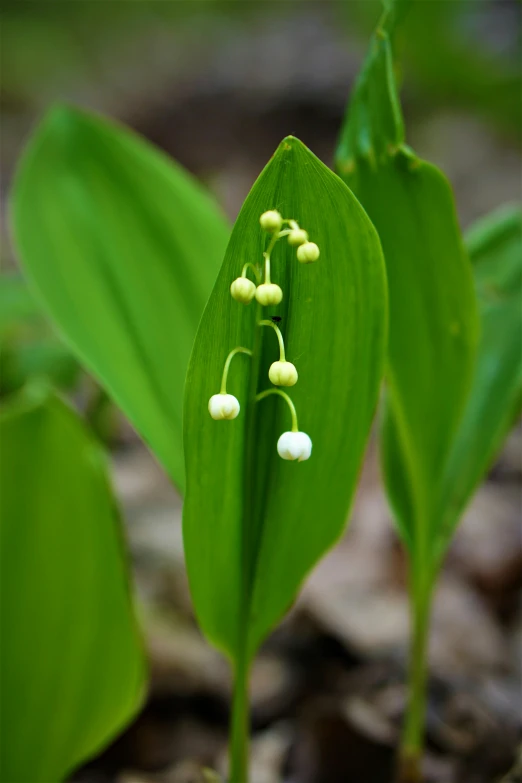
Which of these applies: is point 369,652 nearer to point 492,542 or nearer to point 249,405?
point 492,542

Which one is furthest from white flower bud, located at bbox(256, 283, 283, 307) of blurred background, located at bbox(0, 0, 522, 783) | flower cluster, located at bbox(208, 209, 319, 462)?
blurred background, located at bbox(0, 0, 522, 783)

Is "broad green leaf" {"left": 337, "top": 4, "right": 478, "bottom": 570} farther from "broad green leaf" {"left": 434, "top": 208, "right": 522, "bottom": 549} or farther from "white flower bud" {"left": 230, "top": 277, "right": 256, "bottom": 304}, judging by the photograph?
"white flower bud" {"left": 230, "top": 277, "right": 256, "bottom": 304}

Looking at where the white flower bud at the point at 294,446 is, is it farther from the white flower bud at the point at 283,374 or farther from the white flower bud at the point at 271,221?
the white flower bud at the point at 271,221

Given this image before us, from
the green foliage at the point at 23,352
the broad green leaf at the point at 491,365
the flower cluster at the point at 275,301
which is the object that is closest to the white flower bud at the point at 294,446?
→ the flower cluster at the point at 275,301

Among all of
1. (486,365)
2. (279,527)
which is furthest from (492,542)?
(279,527)

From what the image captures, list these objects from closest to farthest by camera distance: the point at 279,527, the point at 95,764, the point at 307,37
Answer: the point at 279,527 < the point at 95,764 < the point at 307,37

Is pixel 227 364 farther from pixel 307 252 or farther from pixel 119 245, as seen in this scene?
pixel 119 245
